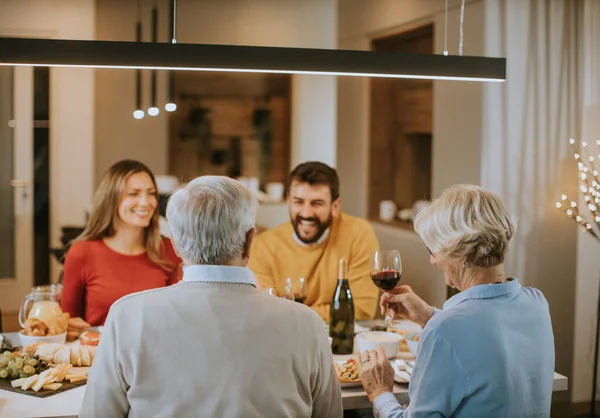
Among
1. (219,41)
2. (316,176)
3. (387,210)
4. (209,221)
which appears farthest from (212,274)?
(219,41)

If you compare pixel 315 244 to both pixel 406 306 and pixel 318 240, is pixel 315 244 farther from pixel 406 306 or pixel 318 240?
pixel 406 306

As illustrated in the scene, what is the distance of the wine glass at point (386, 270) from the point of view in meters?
2.38

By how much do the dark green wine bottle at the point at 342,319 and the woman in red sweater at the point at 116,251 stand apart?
0.91 metres

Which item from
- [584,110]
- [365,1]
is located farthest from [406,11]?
[584,110]

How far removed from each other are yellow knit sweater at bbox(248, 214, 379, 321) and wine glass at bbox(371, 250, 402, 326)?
0.92 metres

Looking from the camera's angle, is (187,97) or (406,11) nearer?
(406,11)

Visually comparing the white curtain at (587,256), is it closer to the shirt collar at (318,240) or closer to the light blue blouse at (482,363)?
the shirt collar at (318,240)

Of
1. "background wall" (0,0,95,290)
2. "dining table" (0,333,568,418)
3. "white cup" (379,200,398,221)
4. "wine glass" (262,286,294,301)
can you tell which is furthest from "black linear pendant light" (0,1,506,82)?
"background wall" (0,0,95,290)

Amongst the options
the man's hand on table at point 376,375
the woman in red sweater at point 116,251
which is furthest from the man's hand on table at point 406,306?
the woman in red sweater at point 116,251

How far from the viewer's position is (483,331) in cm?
172

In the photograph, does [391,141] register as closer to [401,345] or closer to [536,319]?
[401,345]

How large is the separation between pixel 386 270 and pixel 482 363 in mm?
720

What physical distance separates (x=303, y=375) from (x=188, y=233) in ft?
1.35

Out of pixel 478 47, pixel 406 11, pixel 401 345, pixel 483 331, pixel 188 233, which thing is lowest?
pixel 401 345
